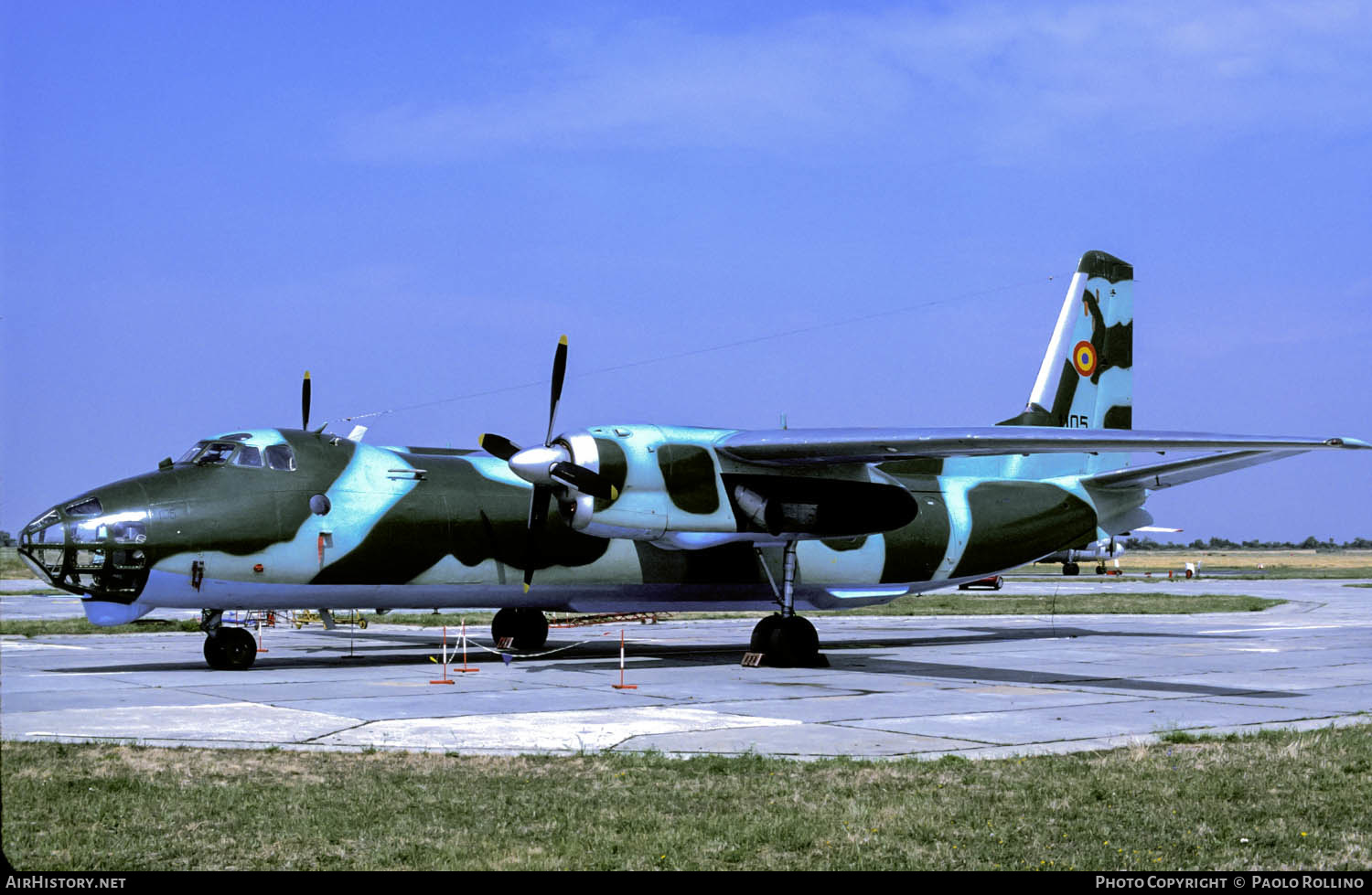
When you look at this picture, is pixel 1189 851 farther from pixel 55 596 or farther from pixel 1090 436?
pixel 55 596

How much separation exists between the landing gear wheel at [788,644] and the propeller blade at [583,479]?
3.67 metres

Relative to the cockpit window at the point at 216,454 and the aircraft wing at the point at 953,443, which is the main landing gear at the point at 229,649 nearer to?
the cockpit window at the point at 216,454

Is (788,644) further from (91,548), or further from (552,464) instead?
(91,548)

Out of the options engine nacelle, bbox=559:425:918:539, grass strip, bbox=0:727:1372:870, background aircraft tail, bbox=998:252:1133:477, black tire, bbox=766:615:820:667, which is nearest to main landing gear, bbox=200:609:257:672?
engine nacelle, bbox=559:425:918:539

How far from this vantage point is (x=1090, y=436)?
17.7 metres

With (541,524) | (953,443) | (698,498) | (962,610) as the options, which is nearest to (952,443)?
(953,443)

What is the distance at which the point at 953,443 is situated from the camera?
61.3ft

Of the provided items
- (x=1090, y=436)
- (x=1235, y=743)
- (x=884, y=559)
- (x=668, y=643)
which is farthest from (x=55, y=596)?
(x=1235, y=743)

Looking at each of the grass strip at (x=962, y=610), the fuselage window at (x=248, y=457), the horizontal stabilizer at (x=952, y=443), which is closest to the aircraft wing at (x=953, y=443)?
the horizontal stabilizer at (x=952, y=443)

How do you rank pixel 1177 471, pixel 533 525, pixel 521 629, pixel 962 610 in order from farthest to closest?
pixel 962 610 → pixel 1177 471 → pixel 521 629 → pixel 533 525

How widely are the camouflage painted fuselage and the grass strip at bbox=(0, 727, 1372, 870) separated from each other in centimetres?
733

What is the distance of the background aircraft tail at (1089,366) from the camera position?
89.6 feet

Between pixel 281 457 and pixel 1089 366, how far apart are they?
56.1 ft
